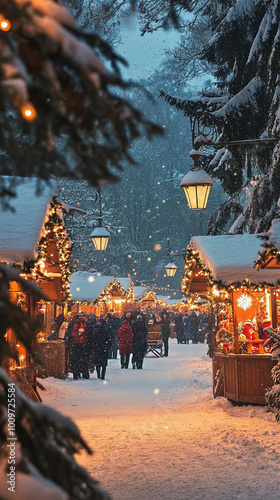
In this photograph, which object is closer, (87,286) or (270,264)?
(270,264)

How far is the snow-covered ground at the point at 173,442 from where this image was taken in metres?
7.07

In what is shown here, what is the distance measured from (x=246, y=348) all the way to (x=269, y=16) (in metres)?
7.14

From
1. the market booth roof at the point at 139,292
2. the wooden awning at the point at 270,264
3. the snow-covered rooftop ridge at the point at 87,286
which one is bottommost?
the wooden awning at the point at 270,264

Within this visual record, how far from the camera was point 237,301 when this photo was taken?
14562 millimetres

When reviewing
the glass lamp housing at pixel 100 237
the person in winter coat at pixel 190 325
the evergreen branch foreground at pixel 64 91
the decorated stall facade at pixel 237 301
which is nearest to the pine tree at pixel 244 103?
the decorated stall facade at pixel 237 301

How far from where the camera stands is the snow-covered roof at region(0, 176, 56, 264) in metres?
9.73

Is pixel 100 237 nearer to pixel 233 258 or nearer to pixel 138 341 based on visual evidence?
pixel 138 341

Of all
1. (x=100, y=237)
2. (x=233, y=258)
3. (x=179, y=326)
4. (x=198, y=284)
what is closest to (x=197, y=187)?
(x=233, y=258)

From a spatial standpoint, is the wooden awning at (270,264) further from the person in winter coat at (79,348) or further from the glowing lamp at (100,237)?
the person in winter coat at (79,348)

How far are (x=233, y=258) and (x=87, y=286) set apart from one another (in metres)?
17.4

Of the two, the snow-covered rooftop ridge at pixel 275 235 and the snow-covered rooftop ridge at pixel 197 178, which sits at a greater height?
the snow-covered rooftop ridge at pixel 197 178

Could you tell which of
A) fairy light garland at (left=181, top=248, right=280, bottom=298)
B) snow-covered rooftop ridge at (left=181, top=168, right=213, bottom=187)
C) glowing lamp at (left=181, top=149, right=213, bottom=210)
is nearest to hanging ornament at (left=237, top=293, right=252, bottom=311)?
fairy light garland at (left=181, top=248, right=280, bottom=298)

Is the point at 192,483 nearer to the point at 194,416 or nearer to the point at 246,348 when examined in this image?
the point at 194,416

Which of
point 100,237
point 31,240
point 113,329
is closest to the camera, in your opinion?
point 31,240
